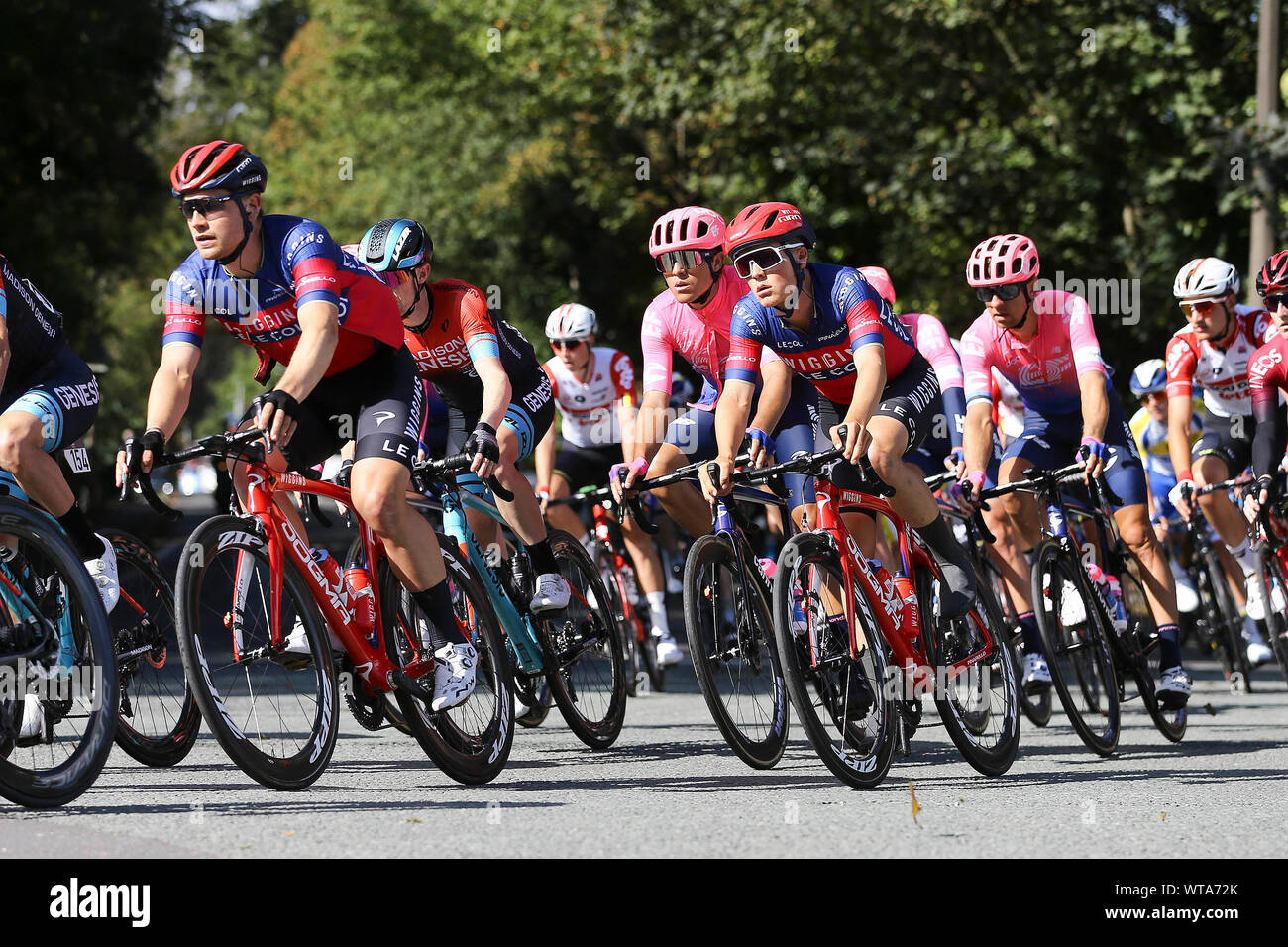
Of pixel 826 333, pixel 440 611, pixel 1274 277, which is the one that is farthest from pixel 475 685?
pixel 1274 277

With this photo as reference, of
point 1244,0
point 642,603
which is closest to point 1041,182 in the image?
point 1244,0

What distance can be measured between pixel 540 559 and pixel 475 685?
144 centimetres

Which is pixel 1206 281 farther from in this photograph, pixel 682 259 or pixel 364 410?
pixel 364 410

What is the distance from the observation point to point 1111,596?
26.6ft

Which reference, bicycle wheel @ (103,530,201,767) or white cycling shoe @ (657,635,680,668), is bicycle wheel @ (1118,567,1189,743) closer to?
white cycling shoe @ (657,635,680,668)

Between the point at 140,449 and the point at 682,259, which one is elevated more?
the point at 682,259

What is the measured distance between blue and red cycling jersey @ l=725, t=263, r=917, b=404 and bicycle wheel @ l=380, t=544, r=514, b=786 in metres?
1.36

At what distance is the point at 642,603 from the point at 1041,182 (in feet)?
47.1

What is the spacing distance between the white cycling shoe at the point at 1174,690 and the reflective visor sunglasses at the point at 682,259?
2.93 metres

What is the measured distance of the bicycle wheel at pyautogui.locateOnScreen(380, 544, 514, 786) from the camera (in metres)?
6.28

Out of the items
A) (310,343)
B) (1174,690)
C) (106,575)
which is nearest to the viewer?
(310,343)

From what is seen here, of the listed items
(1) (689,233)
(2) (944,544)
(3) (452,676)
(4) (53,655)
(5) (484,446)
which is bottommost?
(3) (452,676)

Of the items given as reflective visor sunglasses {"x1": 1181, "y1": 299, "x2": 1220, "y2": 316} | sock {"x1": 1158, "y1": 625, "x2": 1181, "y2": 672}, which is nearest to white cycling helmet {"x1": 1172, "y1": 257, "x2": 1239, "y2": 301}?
reflective visor sunglasses {"x1": 1181, "y1": 299, "x2": 1220, "y2": 316}
